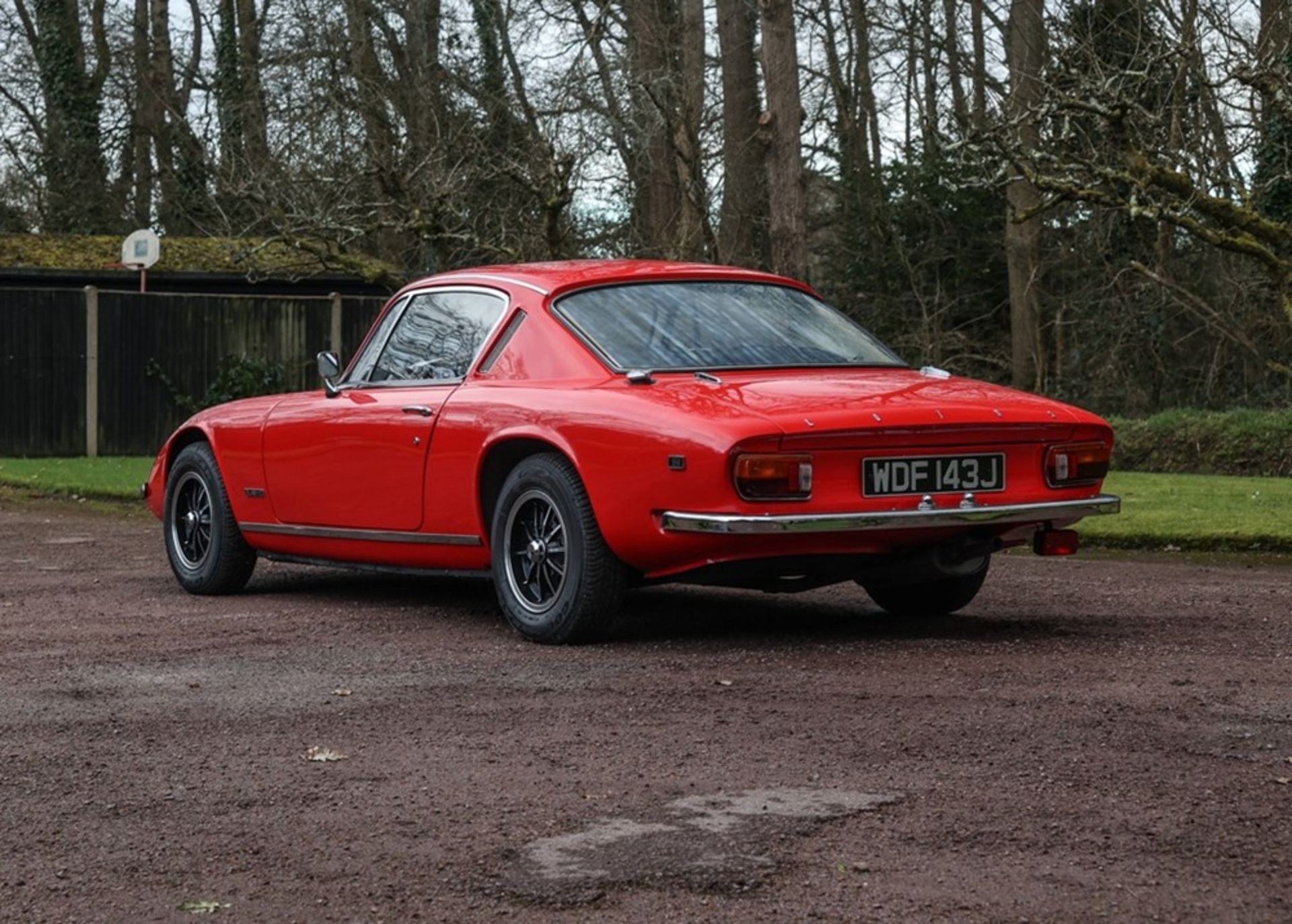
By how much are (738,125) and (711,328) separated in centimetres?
1636

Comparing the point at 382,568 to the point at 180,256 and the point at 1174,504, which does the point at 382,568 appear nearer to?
the point at 1174,504

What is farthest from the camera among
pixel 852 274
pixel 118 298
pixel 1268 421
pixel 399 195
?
pixel 852 274

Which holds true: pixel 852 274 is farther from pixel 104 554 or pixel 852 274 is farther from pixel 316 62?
pixel 104 554

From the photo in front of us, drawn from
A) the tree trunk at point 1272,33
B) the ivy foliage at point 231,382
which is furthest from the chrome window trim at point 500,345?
the ivy foliage at point 231,382

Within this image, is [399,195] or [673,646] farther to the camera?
[399,195]

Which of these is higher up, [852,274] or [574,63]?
[574,63]

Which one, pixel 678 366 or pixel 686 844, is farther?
pixel 678 366

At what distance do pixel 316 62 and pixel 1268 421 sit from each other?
61.3 feet

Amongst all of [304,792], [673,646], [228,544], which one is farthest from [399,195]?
[304,792]

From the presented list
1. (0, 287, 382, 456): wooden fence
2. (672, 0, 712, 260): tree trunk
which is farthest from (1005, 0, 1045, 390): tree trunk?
(0, 287, 382, 456): wooden fence

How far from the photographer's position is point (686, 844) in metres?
4.41

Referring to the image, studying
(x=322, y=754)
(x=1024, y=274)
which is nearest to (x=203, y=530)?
(x=322, y=754)

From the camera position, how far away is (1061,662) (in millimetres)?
6949

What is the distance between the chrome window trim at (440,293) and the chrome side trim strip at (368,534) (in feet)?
2.04
